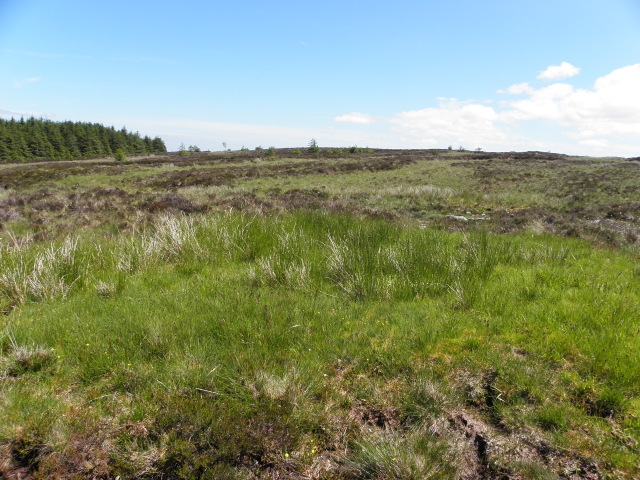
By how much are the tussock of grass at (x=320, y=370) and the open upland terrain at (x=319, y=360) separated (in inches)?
0.7

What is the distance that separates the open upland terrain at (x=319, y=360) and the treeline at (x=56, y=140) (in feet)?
243

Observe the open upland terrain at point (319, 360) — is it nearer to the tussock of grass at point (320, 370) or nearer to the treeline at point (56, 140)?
the tussock of grass at point (320, 370)

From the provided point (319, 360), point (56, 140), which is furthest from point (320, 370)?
point (56, 140)

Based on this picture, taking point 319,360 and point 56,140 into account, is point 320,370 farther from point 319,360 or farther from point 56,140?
point 56,140

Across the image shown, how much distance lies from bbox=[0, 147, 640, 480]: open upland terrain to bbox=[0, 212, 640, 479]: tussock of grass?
0.02 m

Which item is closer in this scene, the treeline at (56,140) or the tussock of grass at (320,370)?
the tussock of grass at (320,370)

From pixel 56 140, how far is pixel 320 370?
91.2 metres

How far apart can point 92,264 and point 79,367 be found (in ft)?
11.0

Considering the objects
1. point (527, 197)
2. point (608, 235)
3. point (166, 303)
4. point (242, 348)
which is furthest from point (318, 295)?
point (527, 197)

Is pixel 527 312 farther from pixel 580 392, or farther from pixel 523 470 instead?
pixel 523 470

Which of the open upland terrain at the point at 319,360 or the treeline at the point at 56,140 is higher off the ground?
the treeline at the point at 56,140

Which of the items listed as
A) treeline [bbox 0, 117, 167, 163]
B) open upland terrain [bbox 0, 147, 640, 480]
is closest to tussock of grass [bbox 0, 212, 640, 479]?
open upland terrain [bbox 0, 147, 640, 480]

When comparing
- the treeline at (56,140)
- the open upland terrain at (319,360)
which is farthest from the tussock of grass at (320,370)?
the treeline at (56,140)

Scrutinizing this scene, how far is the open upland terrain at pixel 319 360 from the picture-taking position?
105 inches
